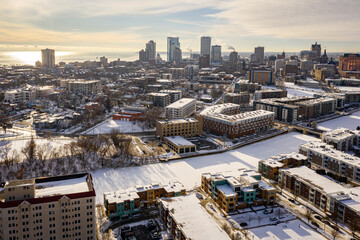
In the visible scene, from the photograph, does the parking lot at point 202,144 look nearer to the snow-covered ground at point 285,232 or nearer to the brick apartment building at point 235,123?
the brick apartment building at point 235,123

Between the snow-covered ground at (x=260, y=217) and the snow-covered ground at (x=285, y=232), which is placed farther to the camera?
the snow-covered ground at (x=260, y=217)

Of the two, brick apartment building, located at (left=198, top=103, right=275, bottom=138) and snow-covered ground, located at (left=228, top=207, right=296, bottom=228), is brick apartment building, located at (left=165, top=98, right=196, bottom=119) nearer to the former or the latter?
brick apartment building, located at (left=198, top=103, right=275, bottom=138)

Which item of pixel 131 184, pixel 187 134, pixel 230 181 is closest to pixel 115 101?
pixel 187 134

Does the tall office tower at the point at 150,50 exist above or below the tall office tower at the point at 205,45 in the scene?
below

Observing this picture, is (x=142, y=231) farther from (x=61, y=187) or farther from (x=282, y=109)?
(x=282, y=109)

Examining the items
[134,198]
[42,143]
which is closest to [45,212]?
[134,198]

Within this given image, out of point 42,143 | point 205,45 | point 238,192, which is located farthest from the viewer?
point 205,45

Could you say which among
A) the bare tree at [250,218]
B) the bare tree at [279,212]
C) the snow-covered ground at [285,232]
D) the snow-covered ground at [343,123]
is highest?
the snow-covered ground at [343,123]

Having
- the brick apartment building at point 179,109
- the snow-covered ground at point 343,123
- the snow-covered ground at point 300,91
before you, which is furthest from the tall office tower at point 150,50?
the snow-covered ground at point 343,123
